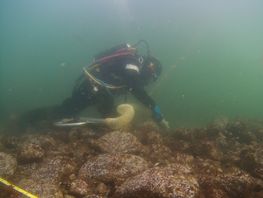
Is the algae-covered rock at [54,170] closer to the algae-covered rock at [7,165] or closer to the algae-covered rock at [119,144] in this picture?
the algae-covered rock at [7,165]

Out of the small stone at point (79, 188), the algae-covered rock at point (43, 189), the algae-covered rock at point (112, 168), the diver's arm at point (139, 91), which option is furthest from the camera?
the diver's arm at point (139, 91)

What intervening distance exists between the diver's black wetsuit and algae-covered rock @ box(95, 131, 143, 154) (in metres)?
2.68

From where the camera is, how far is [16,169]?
491cm

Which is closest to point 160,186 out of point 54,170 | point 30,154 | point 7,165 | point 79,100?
point 54,170

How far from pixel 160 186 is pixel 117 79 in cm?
548

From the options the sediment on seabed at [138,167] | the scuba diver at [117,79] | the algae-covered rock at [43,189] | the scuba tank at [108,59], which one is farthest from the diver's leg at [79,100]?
the algae-covered rock at [43,189]

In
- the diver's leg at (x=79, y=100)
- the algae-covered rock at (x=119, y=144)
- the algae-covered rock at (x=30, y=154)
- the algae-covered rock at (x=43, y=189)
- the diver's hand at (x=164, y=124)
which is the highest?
the algae-covered rock at (x=43, y=189)

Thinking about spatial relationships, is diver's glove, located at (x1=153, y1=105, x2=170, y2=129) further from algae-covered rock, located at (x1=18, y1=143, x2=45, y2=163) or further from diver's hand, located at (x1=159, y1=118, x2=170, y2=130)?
algae-covered rock, located at (x1=18, y1=143, x2=45, y2=163)

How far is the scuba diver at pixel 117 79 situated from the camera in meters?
8.32

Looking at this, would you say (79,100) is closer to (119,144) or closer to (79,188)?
(119,144)

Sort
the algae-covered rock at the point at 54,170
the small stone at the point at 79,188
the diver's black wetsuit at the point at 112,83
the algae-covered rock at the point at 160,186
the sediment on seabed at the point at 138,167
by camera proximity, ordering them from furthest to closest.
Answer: the diver's black wetsuit at the point at 112,83
the algae-covered rock at the point at 54,170
the small stone at the point at 79,188
the sediment on seabed at the point at 138,167
the algae-covered rock at the point at 160,186

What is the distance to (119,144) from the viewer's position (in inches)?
221

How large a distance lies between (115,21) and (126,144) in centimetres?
9552

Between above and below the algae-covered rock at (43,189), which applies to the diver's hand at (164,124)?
below
